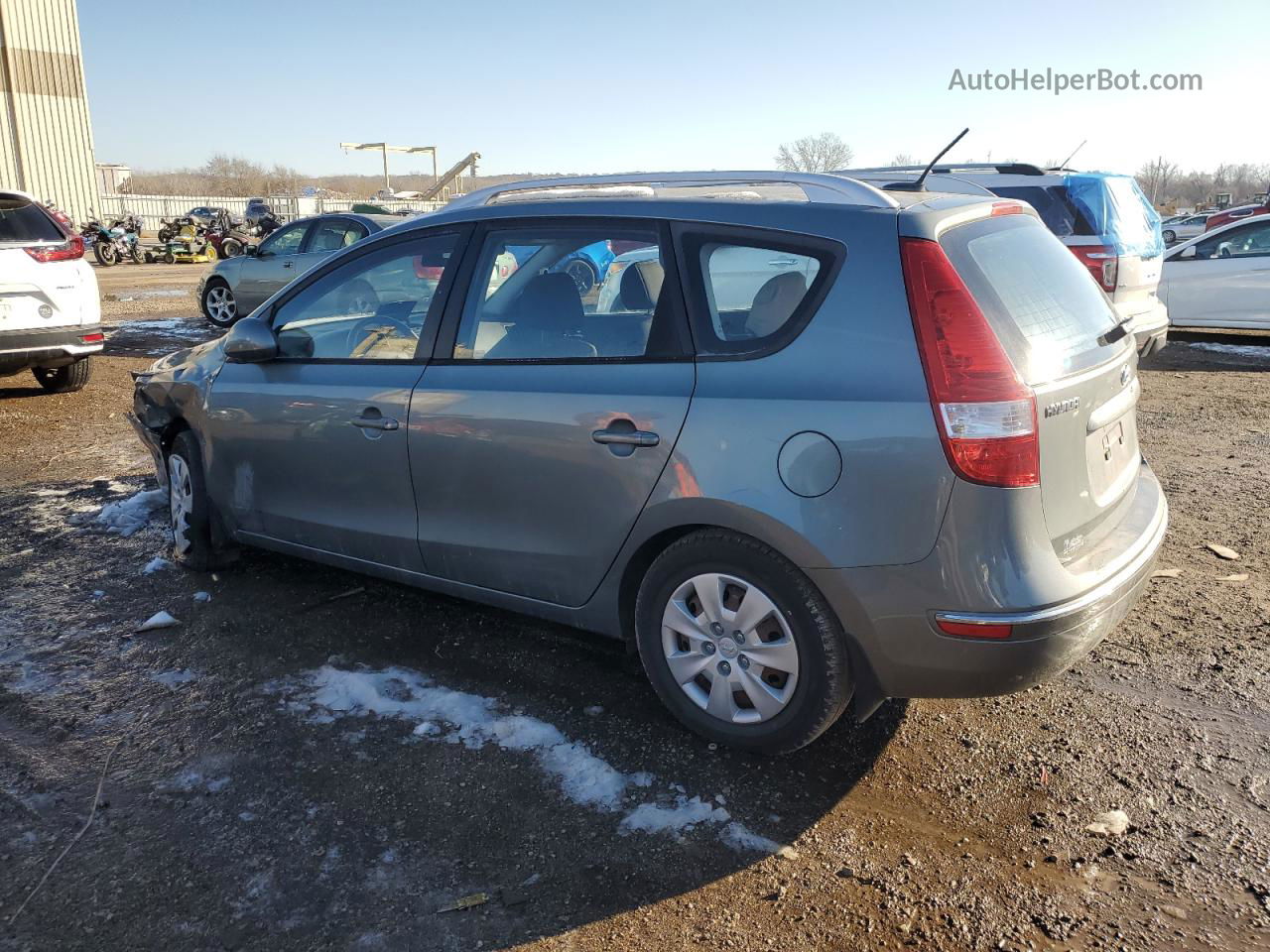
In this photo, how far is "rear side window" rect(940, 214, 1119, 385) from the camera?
2.88 meters

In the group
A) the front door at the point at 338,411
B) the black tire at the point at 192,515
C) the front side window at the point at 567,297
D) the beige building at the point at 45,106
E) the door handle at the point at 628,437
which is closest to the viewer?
the door handle at the point at 628,437

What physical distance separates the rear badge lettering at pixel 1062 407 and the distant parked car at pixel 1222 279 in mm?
11477

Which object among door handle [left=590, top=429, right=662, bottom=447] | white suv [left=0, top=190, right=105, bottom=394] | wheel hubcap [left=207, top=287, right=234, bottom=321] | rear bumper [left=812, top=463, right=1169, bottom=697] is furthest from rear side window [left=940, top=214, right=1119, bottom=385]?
wheel hubcap [left=207, top=287, right=234, bottom=321]

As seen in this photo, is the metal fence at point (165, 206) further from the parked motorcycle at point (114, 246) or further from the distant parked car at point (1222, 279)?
the distant parked car at point (1222, 279)

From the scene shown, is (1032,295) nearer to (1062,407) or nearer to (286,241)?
(1062,407)

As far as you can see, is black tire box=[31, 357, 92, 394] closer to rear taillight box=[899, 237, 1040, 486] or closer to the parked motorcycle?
rear taillight box=[899, 237, 1040, 486]

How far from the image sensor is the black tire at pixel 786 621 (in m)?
2.98

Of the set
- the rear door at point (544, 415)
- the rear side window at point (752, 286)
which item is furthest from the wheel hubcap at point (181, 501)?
the rear side window at point (752, 286)

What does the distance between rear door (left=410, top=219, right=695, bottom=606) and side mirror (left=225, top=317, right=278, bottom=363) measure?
956 millimetres

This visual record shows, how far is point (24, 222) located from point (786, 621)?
826cm

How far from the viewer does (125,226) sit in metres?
31.8

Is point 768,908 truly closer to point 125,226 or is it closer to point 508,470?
point 508,470

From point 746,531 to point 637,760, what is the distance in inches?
33.7

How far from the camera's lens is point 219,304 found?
580 inches
